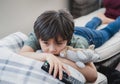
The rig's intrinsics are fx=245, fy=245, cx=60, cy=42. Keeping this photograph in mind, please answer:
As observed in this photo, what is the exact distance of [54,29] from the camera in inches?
38.9

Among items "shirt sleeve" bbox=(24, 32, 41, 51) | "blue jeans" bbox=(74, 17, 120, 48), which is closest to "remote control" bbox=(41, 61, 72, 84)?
"shirt sleeve" bbox=(24, 32, 41, 51)

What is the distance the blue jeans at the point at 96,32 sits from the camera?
145 centimetres

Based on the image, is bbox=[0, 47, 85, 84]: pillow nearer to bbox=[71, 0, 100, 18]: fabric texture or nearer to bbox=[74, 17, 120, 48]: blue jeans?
bbox=[74, 17, 120, 48]: blue jeans

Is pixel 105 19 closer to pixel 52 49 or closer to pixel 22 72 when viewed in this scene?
Answer: pixel 52 49

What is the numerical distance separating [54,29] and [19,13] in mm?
873

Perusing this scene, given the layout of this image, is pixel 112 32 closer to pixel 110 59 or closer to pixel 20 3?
pixel 110 59

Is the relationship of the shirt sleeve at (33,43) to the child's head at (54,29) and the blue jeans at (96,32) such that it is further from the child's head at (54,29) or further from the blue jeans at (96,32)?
the blue jeans at (96,32)

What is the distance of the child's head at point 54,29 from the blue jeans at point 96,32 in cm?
41

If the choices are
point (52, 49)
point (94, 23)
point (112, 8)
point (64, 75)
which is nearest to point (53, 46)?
point (52, 49)

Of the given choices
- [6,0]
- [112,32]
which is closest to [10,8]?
[6,0]

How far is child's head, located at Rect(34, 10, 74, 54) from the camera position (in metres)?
0.99

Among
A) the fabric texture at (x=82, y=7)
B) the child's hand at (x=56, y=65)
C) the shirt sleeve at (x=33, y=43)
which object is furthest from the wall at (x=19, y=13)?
the child's hand at (x=56, y=65)

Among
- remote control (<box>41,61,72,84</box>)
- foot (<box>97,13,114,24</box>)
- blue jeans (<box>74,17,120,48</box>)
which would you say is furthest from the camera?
foot (<box>97,13,114,24</box>)

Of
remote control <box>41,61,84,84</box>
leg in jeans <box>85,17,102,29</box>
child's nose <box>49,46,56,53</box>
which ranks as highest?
child's nose <box>49,46,56,53</box>
